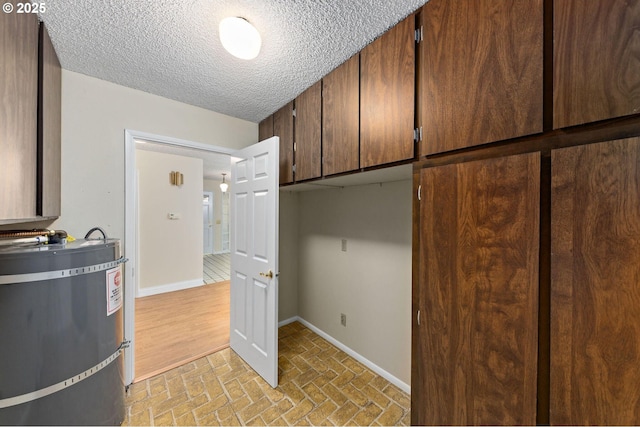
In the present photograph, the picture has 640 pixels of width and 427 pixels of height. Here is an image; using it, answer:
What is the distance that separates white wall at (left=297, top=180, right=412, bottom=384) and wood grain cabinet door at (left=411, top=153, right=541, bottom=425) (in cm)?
75

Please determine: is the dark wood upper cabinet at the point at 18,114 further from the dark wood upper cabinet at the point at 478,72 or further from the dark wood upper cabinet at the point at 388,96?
the dark wood upper cabinet at the point at 478,72

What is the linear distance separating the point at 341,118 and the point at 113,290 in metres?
1.77

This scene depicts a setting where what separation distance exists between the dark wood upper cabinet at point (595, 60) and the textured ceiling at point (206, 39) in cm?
63

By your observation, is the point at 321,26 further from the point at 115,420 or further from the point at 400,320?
the point at 115,420

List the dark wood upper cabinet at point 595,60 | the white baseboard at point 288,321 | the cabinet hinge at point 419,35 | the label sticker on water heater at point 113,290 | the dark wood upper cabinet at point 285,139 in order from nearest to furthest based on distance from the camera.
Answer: the dark wood upper cabinet at point 595,60
the cabinet hinge at point 419,35
the label sticker on water heater at point 113,290
the dark wood upper cabinet at point 285,139
the white baseboard at point 288,321

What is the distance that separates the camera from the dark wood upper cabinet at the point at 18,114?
→ 828 mm

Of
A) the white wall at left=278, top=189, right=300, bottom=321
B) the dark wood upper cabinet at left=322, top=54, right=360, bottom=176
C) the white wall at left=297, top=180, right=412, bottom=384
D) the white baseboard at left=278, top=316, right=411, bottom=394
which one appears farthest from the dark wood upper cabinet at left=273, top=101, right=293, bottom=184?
the white baseboard at left=278, top=316, right=411, bottom=394

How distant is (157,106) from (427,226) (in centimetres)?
237

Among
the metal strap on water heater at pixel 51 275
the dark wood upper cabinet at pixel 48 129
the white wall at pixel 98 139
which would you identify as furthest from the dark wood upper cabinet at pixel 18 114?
the white wall at pixel 98 139

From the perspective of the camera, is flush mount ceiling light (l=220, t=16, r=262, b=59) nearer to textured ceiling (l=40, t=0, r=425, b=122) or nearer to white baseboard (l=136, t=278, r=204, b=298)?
textured ceiling (l=40, t=0, r=425, b=122)

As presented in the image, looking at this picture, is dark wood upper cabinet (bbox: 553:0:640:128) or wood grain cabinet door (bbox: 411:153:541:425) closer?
dark wood upper cabinet (bbox: 553:0:640:128)

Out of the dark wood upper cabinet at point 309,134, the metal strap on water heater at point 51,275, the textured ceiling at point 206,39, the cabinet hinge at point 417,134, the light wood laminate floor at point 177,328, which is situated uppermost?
the textured ceiling at point 206,39

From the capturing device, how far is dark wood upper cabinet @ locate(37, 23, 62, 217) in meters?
1.20

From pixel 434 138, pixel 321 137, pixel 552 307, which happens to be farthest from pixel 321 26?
pixel 552 307
